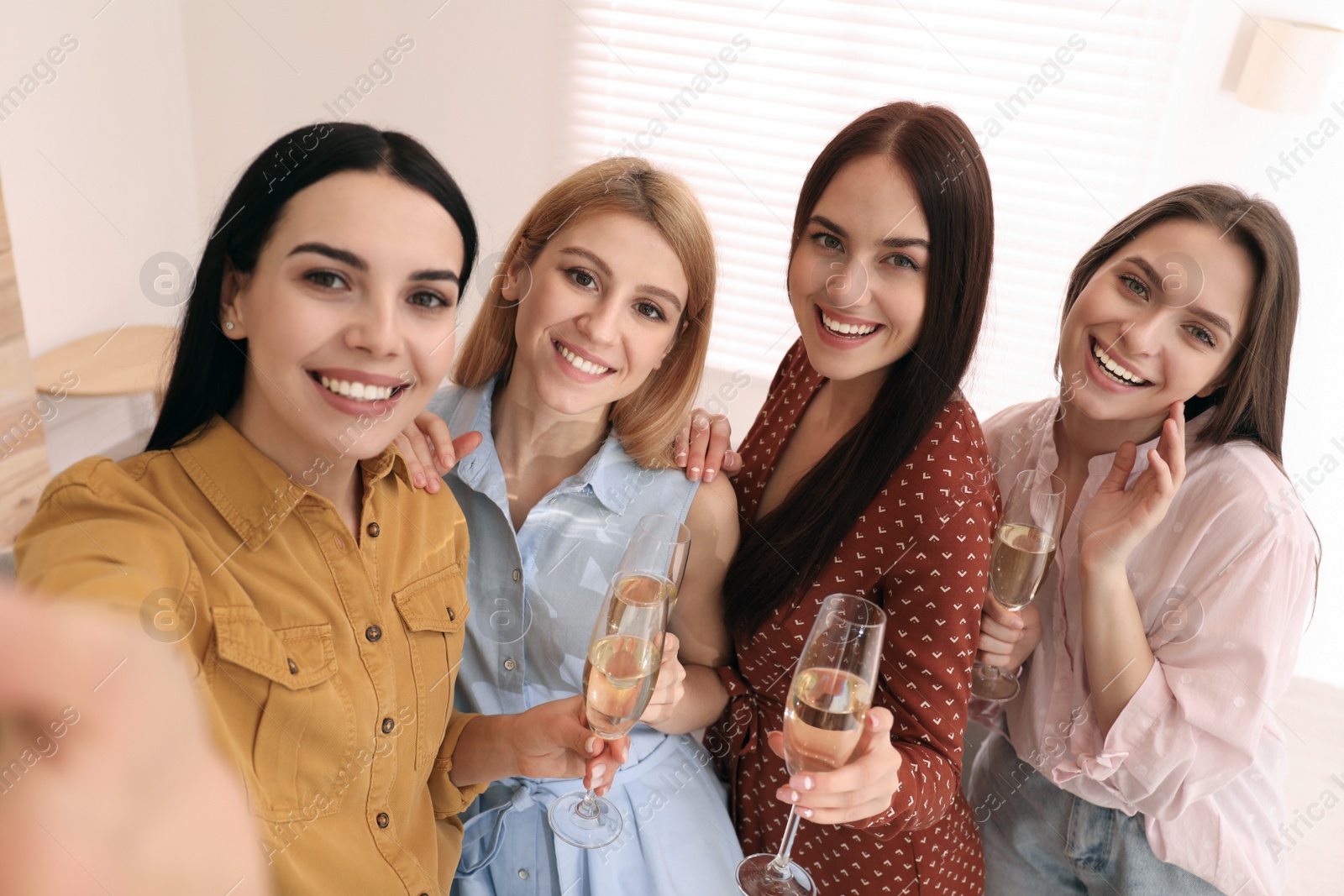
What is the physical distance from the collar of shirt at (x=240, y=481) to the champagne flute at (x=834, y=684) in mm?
638

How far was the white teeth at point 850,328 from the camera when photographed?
1.54m

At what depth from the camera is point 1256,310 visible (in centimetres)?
166

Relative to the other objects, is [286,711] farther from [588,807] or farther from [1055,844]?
[1055,844]

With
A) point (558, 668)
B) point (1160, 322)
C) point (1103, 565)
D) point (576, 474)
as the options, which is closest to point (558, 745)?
point (558, 668)

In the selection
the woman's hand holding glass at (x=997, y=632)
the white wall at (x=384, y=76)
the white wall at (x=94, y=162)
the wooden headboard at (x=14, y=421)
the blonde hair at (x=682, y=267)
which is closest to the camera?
the wooden headboard at (x=14, y=421)

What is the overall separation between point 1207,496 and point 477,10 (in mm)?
3566

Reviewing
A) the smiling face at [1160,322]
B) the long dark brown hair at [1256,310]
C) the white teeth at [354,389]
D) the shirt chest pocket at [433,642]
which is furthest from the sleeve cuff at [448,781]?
the long dark brown hair at [1256,310]

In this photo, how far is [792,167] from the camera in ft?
13.7

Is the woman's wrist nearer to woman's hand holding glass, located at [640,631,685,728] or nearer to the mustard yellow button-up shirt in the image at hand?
woman's hand holding glass, located at [640,631,685,728]

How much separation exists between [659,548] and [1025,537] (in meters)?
0.74

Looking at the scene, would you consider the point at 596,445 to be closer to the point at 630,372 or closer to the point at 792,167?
the point at 630,372

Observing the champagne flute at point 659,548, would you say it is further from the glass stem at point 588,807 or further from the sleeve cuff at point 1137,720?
the sleeve cuff at point 1137,720

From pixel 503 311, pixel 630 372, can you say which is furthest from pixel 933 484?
pixel 503 311

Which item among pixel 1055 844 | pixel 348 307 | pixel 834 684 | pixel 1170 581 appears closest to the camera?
pixel 348 307
